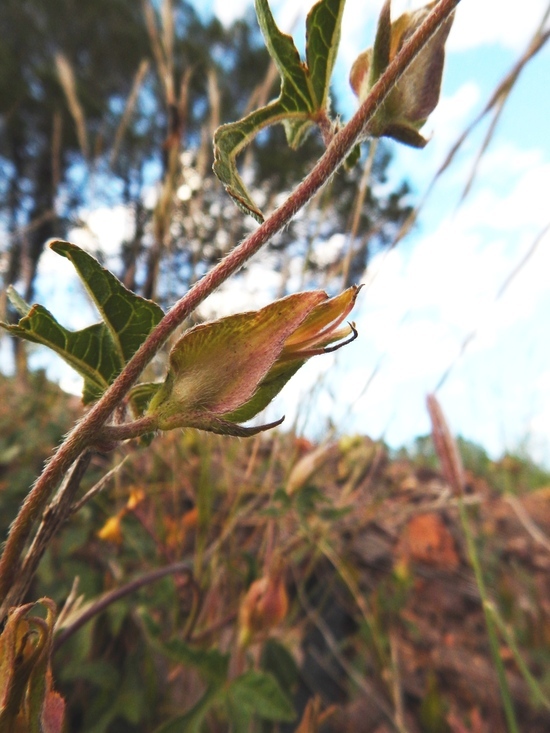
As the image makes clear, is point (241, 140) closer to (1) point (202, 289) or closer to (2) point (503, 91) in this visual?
(1) point (202, 289)

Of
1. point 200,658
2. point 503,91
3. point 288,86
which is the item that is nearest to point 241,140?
point 288,86

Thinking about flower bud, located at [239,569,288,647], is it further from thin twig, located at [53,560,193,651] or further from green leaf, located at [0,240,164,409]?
green leaf, located at [0,240,164,409]

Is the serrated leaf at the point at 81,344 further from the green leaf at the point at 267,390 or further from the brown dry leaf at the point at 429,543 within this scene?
the brown dry leaf at the point at 429,543

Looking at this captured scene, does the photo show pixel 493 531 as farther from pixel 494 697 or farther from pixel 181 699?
pixel 181 699

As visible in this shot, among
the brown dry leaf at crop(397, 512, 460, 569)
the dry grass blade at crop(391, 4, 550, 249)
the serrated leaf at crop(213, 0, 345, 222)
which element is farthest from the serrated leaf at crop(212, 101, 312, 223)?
the brown dry leaf at crop(397, 512, 460, 569)

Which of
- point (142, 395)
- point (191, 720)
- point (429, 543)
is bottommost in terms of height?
point (191, 720)

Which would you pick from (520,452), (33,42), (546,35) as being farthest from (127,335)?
(33,42)

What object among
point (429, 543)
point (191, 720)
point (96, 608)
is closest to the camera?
point (96, 608)
